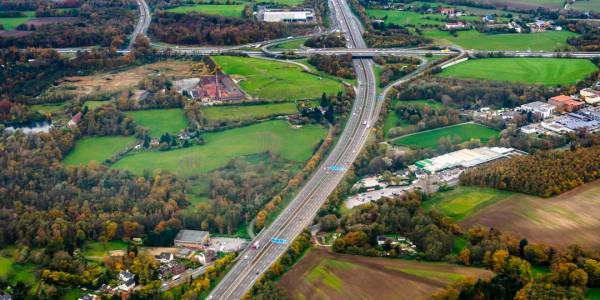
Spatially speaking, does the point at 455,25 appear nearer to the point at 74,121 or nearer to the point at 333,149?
the point at 333,149

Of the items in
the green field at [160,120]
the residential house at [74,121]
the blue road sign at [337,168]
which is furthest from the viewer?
the residential house at [74,121]

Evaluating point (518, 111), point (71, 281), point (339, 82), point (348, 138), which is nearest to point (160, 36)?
point (339, 82)

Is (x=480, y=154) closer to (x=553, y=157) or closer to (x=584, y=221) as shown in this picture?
(x=553, y=157)

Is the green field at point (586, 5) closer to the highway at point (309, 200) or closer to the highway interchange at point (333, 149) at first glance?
the highway interchange at point (333, 149)

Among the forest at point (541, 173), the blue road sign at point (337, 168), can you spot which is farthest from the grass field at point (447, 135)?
the forest at point (541, 173)

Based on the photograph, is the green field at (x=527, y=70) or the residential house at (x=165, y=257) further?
the green field at (x=527, y=70)

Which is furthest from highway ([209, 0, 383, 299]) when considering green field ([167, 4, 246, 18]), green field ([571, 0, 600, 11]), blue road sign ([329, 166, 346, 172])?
green field ([571, 0, 600, 11])

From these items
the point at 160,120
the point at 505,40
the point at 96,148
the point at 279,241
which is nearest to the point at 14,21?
the point at 160,120
